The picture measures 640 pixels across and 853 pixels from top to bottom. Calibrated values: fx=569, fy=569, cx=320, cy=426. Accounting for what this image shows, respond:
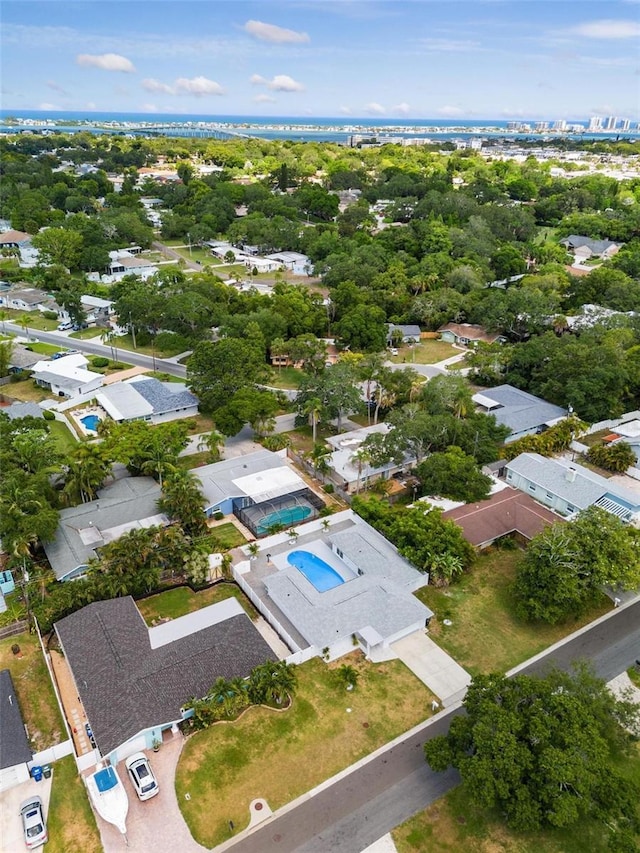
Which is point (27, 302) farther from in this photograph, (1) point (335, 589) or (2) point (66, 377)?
(1) point (335, 589)

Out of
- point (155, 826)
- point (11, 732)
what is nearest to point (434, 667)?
point (155, 826)

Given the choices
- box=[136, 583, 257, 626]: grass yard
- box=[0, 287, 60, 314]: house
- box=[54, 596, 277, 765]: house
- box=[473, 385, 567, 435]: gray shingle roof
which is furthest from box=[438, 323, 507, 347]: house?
box=[0, 287, 60, 314]: house

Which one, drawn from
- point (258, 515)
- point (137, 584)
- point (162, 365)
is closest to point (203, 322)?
point (162, 365)

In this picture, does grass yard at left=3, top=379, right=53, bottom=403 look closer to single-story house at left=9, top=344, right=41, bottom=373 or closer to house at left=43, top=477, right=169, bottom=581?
single-story house at left=9, top=344, right=41, bottom=373

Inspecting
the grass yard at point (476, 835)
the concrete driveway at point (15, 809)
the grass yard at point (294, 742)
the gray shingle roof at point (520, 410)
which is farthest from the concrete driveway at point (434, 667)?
the gray shingle roof at point (520, 410)

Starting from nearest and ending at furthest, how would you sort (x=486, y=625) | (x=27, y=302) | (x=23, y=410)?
1. (x=486, y=625)
2. (x=23, y=410)
3. (x=27, y=302)

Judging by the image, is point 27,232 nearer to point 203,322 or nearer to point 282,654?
point 203,322
